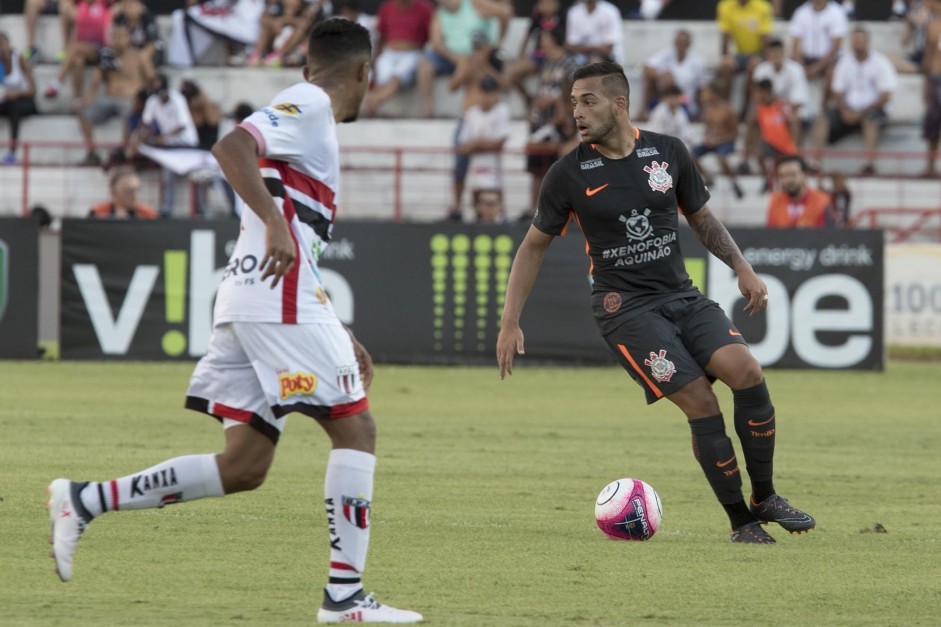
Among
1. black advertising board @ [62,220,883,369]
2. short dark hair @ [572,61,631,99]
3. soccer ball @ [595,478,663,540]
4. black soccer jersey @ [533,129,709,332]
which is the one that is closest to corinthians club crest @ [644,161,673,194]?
black soccer jersey @ [533,129,709,332]

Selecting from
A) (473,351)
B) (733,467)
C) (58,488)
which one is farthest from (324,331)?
(473,351)

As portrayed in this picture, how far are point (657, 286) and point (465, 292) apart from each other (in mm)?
9906

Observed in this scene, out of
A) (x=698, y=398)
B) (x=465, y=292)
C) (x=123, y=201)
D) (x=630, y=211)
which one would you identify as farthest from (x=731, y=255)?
(x=123, y=201)

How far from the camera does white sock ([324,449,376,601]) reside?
5582 millimetres

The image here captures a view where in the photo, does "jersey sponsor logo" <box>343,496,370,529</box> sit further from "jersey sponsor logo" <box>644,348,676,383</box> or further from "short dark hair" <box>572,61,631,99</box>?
"short dark hair" <box>572,61,631,99</box>

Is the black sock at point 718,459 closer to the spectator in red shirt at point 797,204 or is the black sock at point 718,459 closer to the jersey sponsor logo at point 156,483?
the jersey sponsor logo at point 156,483

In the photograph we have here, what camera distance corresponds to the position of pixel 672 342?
780 cm

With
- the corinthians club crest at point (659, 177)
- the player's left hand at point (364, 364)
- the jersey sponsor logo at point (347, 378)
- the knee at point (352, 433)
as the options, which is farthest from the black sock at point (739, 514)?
the jersey sponsor logo at point (347, 378)

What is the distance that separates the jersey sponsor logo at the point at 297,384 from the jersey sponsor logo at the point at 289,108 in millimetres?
933

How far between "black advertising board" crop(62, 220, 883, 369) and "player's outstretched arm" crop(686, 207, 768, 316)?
9.50 meters

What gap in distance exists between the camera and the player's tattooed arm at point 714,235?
316 inches

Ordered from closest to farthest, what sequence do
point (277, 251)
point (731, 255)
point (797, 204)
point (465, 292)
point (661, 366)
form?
1. point (277, 251)
2. point (661, 366)
3. point (731, 255)
4. point (465, 292)
5. point (797, 204)

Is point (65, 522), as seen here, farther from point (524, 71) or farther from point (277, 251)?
point (524, 71)

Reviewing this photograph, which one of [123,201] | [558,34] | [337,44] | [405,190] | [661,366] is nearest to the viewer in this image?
[337,44]
